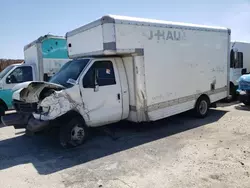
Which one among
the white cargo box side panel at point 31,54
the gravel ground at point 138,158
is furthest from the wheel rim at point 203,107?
the white cargo box side panel at point 31,54

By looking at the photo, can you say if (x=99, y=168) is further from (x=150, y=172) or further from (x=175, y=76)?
(x=175, y=76)

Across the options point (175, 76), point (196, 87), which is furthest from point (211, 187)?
point (196, 87)

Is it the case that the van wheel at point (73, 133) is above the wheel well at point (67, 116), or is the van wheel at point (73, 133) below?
below

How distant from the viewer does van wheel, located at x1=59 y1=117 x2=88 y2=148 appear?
550cm

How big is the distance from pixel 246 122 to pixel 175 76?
2.60 meters

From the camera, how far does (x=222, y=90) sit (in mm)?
Answer: 8961

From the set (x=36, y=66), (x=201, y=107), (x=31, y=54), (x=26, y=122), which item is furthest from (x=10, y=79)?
(x=201, y=107)

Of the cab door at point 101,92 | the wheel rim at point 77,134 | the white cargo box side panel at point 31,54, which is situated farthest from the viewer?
the white cargo box side panel at point 31,54

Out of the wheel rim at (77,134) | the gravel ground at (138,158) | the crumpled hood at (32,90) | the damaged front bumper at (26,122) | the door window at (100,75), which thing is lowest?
the gravel ground at (138,158)

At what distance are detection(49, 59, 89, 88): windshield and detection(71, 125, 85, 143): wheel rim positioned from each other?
3.31 ft

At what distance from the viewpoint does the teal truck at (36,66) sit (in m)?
8.55

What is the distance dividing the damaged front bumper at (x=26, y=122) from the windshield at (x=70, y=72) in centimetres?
104

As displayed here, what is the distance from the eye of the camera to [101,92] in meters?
6.03

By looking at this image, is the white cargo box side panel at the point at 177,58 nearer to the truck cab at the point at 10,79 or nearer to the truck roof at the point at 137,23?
the truck roof at the point at 137,23
